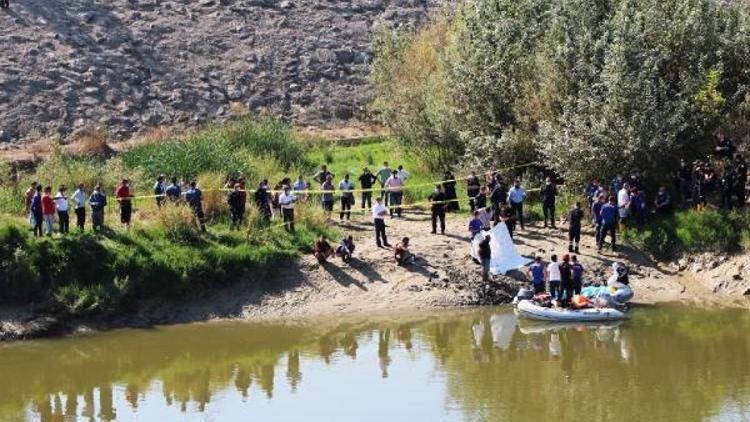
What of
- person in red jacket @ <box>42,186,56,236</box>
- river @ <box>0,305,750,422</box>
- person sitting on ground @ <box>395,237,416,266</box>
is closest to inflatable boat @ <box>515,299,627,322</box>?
river @ <box>0,305,750,422</box>

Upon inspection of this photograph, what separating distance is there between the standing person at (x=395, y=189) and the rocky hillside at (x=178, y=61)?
15641mm

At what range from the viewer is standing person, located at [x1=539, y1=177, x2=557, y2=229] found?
110 feet

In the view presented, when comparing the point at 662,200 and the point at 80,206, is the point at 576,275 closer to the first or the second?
the point at 662,200

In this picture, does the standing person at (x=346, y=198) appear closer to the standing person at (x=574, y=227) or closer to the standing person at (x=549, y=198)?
the standing person at (x=549, y=198)

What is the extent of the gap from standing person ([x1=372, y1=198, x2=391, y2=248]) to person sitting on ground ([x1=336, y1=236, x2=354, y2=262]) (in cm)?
86

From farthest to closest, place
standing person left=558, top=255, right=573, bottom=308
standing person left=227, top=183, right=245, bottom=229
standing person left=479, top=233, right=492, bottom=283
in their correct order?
standing person left=227, top=183, right=245, bottom=229, standing person left=479, top=233, right=492, bottom=283, standing person left=558, top=255, right=573, bottom=308

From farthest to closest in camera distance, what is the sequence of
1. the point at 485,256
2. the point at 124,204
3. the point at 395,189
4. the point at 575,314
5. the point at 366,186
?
the point at 366,186, the point at 395,189, the point at 124,204, the point at 485,256, the point at 575,314

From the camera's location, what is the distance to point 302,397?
24062 millimetres

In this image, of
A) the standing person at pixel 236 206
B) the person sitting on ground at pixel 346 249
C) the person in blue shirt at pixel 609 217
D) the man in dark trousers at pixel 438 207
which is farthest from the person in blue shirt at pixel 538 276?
the standing person at pixel 236 206

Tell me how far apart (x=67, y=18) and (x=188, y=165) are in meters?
18.4

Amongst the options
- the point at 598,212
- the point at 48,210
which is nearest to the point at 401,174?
the point at 598,212

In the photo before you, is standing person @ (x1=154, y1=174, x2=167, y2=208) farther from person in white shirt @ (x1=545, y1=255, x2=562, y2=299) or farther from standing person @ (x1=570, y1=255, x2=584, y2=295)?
standing person @ (x1=570, y1=255, x2=584, y2=295)

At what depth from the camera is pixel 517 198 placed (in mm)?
34062

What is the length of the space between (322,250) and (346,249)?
59 centimetres
